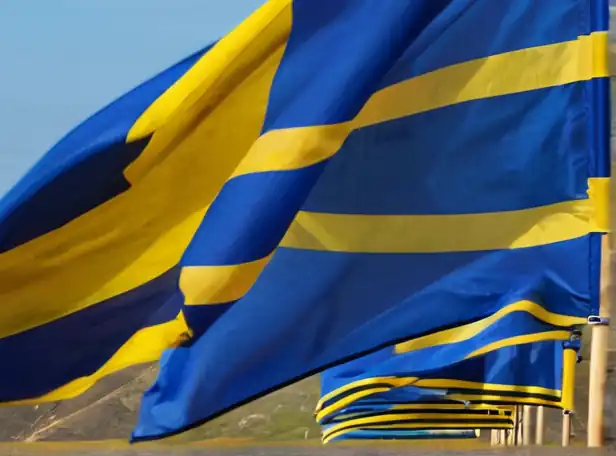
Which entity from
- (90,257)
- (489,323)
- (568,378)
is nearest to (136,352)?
(90,257)

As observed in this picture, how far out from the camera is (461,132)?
1583 mm

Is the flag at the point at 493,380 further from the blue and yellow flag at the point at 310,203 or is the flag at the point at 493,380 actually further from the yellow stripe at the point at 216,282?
the yellow stripe at the point at 216,282

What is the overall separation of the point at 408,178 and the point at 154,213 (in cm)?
50

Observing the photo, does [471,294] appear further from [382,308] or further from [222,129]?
[222,129]

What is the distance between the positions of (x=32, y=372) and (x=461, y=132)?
944mm

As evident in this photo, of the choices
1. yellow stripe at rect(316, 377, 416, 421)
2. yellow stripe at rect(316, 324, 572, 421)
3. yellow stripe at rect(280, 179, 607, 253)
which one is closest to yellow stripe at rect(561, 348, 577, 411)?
yellow stripe at rect(316, 324, 572, 421)

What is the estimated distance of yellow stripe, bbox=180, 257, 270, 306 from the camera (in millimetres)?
1382

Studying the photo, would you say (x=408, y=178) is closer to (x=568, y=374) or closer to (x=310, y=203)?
(x=310, y=203)

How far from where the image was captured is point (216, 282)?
138cm

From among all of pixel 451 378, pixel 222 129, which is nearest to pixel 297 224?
pixel 222 129

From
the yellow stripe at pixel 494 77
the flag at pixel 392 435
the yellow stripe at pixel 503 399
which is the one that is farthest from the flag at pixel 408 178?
the flag at pixel 392 435

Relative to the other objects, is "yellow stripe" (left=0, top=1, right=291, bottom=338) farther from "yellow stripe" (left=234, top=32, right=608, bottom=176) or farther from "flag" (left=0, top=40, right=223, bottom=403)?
"yellow stripe" (left=234, top=32, right=608, bottom=176)

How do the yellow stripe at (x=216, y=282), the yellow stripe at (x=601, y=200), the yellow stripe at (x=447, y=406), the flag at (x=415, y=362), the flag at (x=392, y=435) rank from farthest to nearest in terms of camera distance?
the flag at (x=392, y=435), the yellow stripe at (x=447, y=406), the flag at (x=415, y=362), the yellow stripe at (x=601, y=200), the yellow stripe at (x=216, y=282)

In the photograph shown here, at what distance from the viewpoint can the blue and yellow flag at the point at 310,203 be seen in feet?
4.70
